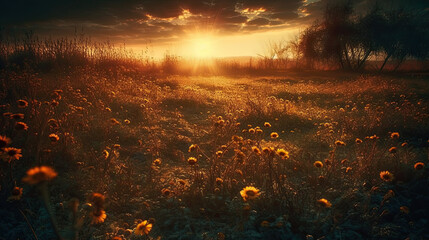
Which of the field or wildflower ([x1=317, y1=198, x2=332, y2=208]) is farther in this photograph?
the field

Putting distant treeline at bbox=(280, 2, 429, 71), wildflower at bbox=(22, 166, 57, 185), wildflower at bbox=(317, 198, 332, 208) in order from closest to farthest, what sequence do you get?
wildflower at bbox=(22, 166, 57, 185), wildflower at bbox=(317, 198, 332, 208), distant treeline at bbox=(280, 2, 429, 71)

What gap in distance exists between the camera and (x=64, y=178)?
2.69 meters

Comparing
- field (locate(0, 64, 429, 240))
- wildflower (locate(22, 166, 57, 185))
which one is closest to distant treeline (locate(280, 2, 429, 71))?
field (locate(0, 64, 429, 240))

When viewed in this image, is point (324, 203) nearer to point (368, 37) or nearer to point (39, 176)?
point (39, 176)

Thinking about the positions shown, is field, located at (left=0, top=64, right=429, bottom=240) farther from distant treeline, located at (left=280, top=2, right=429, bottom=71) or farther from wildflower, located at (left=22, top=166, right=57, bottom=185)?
distant treeline, located at (left=280, top=2, right=429, bottom=71)

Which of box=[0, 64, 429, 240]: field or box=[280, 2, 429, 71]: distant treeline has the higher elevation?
box=[280, 2, 429, 71]: distant treeline

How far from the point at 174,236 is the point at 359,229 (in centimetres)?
162

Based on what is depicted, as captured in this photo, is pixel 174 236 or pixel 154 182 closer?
pixel 174 236

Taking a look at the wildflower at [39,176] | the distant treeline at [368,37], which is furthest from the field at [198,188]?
the distant treeline at [368,37]

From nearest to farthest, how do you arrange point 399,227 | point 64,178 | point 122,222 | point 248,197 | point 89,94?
point 248,197
point 399,227
point 122,222
point 64,178
point 89,94

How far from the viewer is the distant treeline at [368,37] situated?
24625 mm

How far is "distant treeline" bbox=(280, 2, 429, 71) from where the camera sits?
80.8 feet

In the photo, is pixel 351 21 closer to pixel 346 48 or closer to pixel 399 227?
pixel 346 48

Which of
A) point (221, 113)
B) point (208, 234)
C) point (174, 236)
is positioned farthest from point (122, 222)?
point (221, 113)
